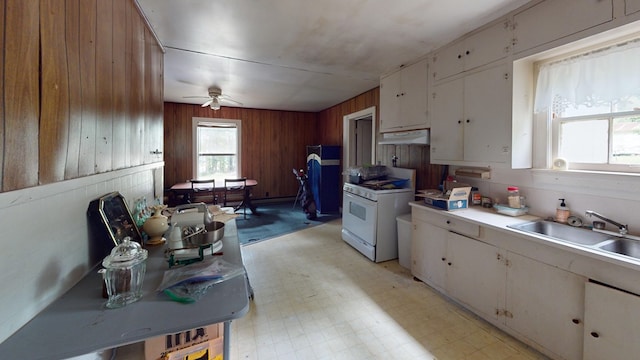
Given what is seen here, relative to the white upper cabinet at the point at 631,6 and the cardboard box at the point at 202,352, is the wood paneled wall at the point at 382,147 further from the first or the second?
the cardboard box at the point at 202,352

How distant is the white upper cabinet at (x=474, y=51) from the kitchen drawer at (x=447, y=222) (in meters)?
1.43

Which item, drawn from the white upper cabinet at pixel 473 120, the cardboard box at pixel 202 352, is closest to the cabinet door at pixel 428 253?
the white upper cabinet at pixel 473 120

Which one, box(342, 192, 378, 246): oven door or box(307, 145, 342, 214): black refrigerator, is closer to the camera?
box(342, 192, 378, 246): oven door

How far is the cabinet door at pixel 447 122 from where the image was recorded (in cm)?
248

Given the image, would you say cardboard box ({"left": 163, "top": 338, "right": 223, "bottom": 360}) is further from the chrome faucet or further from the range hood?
the range hood

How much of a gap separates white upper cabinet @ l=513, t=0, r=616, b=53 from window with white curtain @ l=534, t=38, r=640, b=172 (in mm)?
251

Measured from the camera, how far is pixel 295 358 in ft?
5.51

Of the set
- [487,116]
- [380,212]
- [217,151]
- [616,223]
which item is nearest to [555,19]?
[487,116]

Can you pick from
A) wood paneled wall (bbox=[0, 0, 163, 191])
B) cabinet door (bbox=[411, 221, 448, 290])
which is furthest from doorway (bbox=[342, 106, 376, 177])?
wood paneled wall (bbox=[0, 0, 163, 191])

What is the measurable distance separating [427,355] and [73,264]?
6.89ft

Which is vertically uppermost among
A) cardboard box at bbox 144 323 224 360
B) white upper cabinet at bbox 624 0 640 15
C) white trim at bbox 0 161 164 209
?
white upper cabinet at bbox 624 0 640 15

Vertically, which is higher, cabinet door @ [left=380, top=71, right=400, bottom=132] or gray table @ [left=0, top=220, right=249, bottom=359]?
cabinet door @ [left=380, top=71, right=400, bottom=132]

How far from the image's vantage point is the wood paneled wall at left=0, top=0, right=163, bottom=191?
2.58 feet

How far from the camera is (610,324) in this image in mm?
1348
